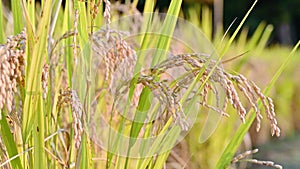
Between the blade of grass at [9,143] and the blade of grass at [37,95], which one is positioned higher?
the blade of grass at [37,95]

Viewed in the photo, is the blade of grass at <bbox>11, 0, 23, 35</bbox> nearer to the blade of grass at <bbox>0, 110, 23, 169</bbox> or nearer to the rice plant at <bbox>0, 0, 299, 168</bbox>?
the rice plant at <bbox>0, 0, 299, 168</bbox>

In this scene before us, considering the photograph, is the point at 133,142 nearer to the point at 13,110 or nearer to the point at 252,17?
the point at 13,110

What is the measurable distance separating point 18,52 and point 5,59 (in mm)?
101

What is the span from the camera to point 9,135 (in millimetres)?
958

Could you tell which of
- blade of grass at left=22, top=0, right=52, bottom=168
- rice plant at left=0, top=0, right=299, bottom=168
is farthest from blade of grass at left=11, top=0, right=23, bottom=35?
blade of grass at left=22, top=0, right=52, bottom=168

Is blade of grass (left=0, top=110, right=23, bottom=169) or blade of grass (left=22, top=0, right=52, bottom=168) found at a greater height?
blade of grass (left=22, top=0, right=52, bottom=168)

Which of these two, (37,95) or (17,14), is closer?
(37,95)

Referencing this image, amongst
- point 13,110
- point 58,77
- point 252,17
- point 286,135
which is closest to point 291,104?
point 286,135

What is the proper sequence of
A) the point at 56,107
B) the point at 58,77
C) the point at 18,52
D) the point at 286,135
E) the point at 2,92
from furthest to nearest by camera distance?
the point at 286,135 < the point at 58,77 < the point at 56,107 < the point at 18,52 < the point at 2,92

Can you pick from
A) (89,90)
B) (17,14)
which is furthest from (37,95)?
(17,14)

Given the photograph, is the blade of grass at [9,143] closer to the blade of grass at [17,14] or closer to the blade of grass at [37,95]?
the blade of grass at [37,95]

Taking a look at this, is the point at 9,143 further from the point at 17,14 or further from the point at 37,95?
the point at 17,14

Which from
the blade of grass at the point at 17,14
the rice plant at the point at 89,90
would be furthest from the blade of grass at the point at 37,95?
the blade of grass at the point at 17,14

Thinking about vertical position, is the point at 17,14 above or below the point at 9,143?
above
